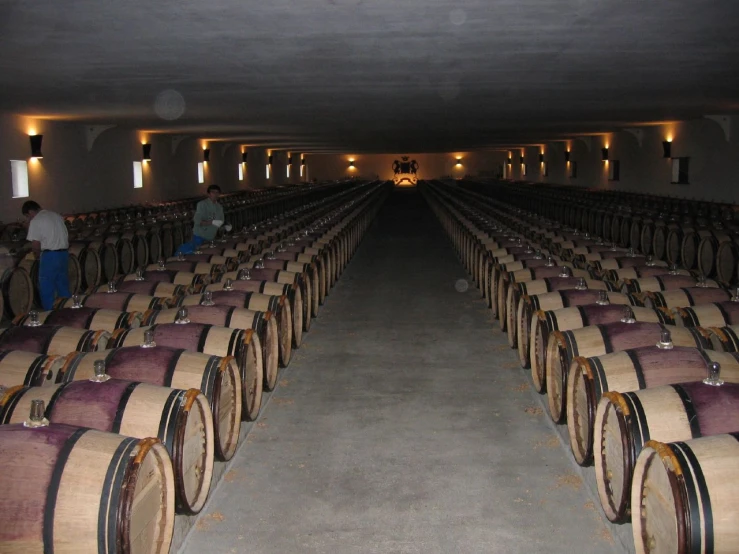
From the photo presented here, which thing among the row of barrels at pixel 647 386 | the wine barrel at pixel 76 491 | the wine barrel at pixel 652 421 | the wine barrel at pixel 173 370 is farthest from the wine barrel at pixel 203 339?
the wine barrel at pixel 652 421

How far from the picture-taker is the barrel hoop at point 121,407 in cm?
299

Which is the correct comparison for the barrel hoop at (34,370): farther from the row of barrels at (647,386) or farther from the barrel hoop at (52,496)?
the row of barrels at (647,386)

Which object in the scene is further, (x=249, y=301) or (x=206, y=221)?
(x=206, y=221)

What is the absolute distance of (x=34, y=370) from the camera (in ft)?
11.9

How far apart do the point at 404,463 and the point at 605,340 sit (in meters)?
1.37

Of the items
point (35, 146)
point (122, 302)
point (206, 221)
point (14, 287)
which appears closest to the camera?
point (122, 302)

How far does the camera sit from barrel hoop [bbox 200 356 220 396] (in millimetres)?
3570

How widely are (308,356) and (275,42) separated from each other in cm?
276

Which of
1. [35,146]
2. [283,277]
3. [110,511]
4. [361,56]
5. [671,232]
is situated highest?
[361,56]

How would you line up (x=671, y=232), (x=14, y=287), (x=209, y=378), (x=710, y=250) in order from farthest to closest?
(x=671, y=232)
(x=710, y=250)
(x=14, y=287)
(x=209, y=378)

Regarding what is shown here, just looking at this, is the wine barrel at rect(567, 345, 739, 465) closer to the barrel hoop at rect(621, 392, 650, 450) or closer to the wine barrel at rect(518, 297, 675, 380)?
the barrel hoop at rect(621, 392, 650, 450)

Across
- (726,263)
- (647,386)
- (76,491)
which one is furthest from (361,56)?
(726,263)

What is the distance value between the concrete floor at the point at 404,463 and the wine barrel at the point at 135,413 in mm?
441

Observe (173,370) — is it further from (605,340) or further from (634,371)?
(605,340)
